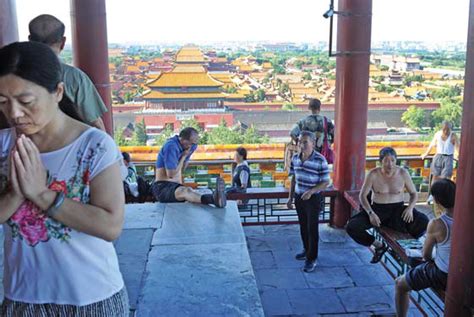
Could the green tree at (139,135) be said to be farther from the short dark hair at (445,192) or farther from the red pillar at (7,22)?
the short dark hair at (445,192)

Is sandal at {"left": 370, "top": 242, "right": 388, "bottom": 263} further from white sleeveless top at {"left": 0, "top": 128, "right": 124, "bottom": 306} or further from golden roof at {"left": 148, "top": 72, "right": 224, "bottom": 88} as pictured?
golden roof at {"left": 148, "top": 72, "right": 224, "bottom": 88}

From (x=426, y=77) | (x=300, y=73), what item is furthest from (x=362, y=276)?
(x=426, y=77)

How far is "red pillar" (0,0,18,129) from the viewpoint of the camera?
3.99 m

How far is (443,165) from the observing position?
306 inches

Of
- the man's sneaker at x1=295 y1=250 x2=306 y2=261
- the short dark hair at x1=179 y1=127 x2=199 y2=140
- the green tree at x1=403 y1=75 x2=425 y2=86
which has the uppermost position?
the short dark hair at x1=179 y1=127 x2=199 y2=140

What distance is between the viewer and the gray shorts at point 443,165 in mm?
7727

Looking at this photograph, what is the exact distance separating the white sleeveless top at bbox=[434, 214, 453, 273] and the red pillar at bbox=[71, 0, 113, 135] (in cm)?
363

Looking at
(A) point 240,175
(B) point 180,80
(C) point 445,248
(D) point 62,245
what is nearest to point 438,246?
(C) point 445,248

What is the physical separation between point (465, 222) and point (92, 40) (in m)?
4.24

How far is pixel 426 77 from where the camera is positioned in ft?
69.7

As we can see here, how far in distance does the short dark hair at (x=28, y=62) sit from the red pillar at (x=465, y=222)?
240 centimetres

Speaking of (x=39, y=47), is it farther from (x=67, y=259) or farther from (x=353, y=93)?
(x=353, y=93)

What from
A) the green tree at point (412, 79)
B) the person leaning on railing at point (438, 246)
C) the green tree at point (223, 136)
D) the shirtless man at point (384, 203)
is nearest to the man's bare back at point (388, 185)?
the shirtless man at point (384, 203)

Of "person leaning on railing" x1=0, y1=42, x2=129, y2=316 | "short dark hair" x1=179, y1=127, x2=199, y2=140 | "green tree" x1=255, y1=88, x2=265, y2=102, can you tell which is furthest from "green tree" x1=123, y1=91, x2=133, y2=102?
"person leaning on railing" x1=0, y1=42, x2=129, y2=316
